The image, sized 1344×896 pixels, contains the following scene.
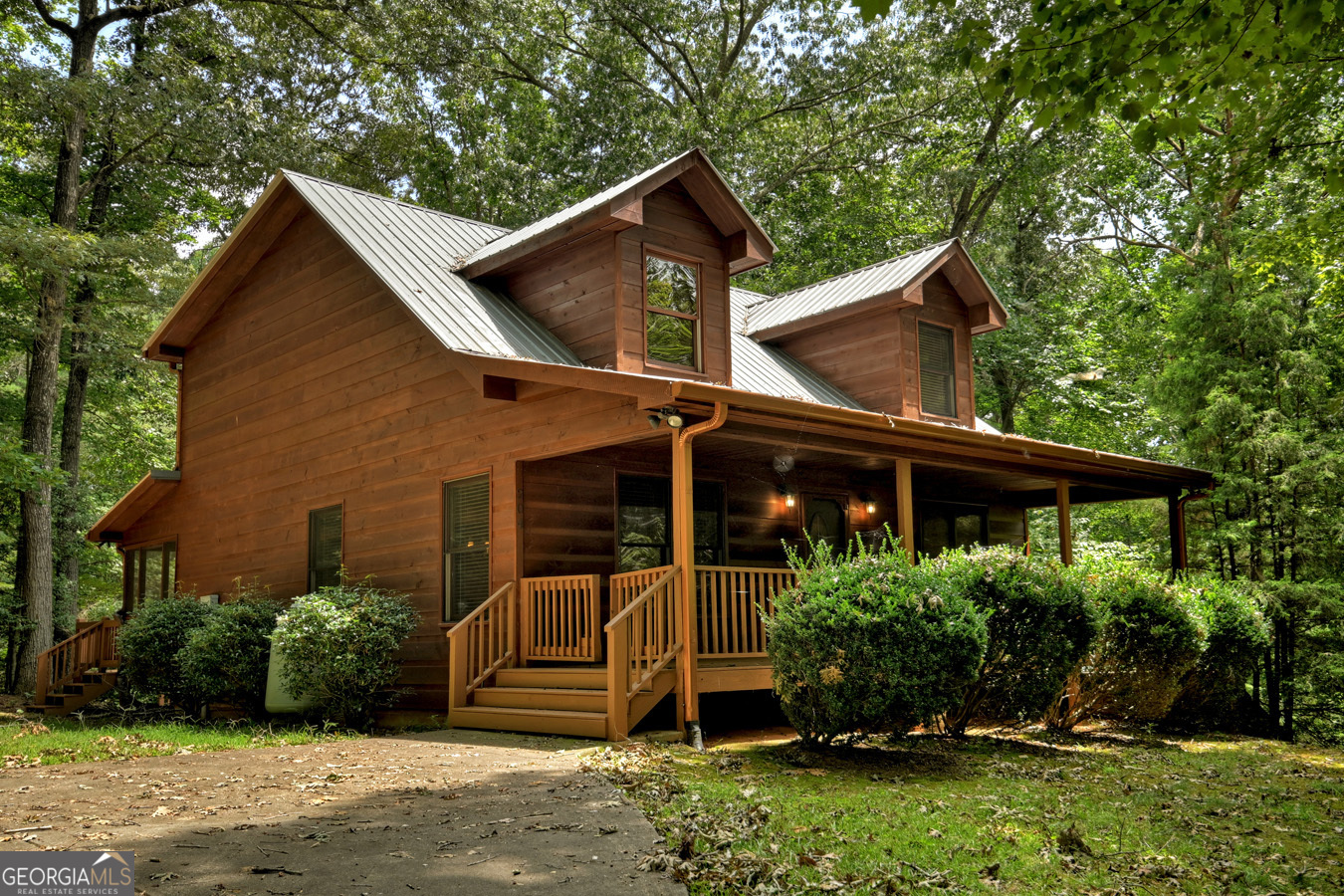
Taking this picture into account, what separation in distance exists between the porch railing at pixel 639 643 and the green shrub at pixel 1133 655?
3977mm

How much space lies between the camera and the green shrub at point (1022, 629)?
9.09 m

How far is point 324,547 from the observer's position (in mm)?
14391

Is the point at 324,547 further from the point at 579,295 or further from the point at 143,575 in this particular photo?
the point at 143,575

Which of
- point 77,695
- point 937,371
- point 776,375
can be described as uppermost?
point 937,371

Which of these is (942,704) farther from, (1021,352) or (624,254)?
(1021,352)

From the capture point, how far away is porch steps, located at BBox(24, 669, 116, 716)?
16.2 metres

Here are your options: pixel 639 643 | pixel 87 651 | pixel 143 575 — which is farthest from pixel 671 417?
pixel 143 575

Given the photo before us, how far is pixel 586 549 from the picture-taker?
1218 cm

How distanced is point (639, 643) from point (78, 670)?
473 inches

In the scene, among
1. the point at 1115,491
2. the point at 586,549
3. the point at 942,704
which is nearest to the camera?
the point at 942,704

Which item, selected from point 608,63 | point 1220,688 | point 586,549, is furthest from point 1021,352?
point 586,549

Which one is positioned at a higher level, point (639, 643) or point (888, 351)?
point (888, 351)

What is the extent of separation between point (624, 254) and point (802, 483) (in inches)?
171

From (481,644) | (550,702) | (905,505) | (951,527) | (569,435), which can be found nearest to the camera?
(550,702)
